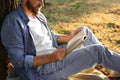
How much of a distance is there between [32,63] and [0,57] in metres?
0.75

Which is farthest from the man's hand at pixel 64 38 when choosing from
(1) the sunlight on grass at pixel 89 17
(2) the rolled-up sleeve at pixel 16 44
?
(1) the sunlight on grass at pixel 89 17

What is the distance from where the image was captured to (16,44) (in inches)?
166

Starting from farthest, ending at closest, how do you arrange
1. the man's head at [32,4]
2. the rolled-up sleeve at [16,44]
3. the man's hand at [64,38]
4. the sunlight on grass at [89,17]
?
the sunlight on grass at [89,17] < the man's hand at [64,38] < the man's head at [32,4] < the rolled-up sleeve at [16,44]

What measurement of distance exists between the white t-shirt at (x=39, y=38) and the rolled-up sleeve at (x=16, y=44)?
213 millimetres

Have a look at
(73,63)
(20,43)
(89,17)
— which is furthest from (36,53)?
(89,17)

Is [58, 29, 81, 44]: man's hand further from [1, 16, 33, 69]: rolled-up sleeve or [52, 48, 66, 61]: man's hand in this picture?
[1, 16, 33, 69]: rolled-up sleeve

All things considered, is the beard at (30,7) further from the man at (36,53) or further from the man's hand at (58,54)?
the man's hand at (58,54)

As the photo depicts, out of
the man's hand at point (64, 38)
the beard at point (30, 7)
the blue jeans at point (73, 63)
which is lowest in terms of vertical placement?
the blue jeans at point (73, 63)

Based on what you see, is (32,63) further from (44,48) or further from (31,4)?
(31,4)

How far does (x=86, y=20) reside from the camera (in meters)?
9.00

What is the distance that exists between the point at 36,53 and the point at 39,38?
19 centimetres

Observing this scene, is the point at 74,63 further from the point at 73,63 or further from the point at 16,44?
the point at 16,44

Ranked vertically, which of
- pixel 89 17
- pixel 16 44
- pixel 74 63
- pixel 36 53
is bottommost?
pixel 74 63

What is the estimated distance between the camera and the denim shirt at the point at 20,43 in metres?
4.23
